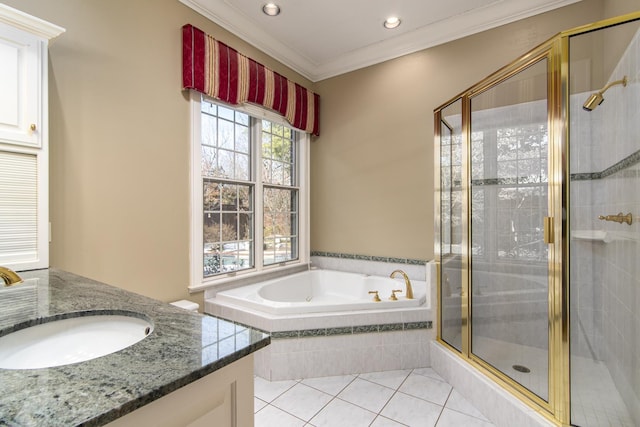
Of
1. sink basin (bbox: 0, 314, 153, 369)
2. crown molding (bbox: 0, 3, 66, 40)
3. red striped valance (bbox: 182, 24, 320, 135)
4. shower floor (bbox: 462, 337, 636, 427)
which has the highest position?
red striped valance (bbox: 182, 24, 320, 135)

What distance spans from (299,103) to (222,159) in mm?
1157

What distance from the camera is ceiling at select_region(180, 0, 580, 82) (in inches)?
101

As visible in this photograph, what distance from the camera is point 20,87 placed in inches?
55.7

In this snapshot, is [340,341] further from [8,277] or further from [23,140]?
[23,140]

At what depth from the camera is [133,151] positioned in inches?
82.0

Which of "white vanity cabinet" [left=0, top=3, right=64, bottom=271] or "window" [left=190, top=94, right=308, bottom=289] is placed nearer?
"white vanity cabinet" [left=0, top=3, right=64, bottom=271]

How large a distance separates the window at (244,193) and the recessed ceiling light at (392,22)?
1.35 meters

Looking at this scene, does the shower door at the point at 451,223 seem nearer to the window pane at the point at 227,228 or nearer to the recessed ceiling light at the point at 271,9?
the recessed ceiling light at the point at 271,9

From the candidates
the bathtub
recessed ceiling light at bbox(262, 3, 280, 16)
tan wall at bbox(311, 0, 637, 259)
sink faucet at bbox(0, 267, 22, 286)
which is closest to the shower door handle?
the bathtub

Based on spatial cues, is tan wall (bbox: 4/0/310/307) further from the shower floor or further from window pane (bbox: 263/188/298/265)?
the shower floor

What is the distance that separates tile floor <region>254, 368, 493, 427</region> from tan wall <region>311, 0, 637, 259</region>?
1.22 m

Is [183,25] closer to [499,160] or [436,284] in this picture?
[499,160]

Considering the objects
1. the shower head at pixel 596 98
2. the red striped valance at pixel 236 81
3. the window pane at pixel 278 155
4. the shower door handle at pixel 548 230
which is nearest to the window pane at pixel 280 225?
the window pane at pixel 278 155

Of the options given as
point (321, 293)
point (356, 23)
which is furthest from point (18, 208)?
point (356, 23)
